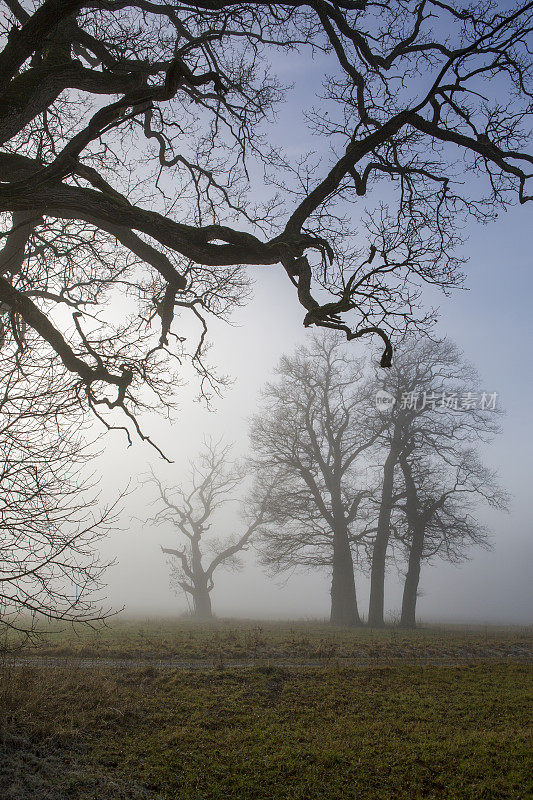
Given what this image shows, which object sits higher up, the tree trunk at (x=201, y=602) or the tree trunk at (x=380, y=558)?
the tree trunk at (x=380, y=558)

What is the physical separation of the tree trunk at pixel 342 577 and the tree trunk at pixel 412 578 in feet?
6.61

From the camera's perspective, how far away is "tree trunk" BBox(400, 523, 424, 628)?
823 inches

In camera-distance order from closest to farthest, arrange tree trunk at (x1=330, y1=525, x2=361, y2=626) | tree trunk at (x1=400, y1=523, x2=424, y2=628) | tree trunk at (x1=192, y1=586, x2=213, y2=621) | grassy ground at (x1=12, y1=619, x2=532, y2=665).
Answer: grassy ground at (x1=12, y1=619, x2=532, y2=665) < tree trunk at (x1=400, y1=523, x2=424, y2=628) < tree trunk at (x1=330, y1=525, x2=361, y2=626) < tree trunk at (x1=192, y1=586, x2=213, y2=621)

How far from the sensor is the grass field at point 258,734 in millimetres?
4781

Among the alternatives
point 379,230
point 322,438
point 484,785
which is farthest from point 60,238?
point 322,438

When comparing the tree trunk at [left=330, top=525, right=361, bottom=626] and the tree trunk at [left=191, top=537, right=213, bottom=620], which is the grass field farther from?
the tree trunk at [left=191, top=537, right=213, bottom=620]

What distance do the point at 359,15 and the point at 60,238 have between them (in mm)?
6236

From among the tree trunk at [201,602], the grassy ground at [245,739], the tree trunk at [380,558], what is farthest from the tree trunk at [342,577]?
the grassy ground at [245,739]

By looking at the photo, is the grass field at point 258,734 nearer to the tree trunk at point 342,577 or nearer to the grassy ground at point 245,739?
the grassy ground at point 245,739

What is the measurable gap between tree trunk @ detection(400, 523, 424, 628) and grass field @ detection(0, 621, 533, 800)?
11.6 metres

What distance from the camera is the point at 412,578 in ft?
70.2

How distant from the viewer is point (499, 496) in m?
20.8

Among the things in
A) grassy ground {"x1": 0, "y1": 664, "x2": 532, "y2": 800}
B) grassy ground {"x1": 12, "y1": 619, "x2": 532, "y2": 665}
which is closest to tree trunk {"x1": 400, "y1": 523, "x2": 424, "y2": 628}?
grassy ground {"x1": 12, "y1": 619, "x2": 532, "y2": 665}

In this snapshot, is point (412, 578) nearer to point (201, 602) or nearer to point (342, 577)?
point (342, 577)
